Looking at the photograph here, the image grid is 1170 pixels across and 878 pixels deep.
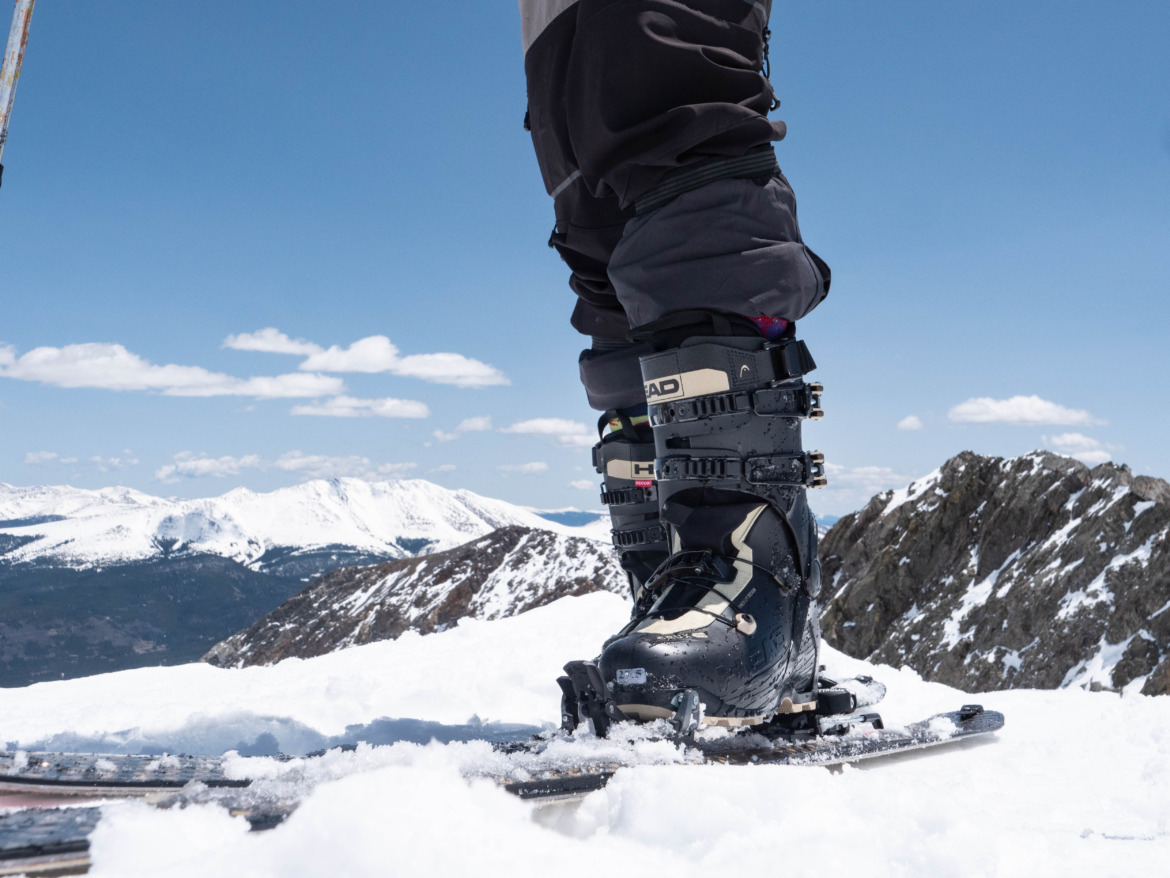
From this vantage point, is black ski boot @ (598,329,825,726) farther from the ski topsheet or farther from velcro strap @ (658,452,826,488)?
the ski topsheet

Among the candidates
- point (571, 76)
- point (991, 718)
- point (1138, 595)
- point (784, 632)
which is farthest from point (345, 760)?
point (1138, 595)

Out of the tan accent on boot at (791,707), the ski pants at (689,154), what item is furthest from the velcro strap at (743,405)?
the tan accent on boot at (791,707)

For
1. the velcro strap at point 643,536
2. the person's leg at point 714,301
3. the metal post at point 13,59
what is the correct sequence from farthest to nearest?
the velcro strap at point 643,536 < the metal post at point 13,59 < the person's leg at point 714,301

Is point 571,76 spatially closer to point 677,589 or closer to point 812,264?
point 812,264

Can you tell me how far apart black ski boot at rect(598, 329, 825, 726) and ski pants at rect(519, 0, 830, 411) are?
0.17m

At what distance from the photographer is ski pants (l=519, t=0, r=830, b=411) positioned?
231 centimetres

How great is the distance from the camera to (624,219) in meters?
3.28

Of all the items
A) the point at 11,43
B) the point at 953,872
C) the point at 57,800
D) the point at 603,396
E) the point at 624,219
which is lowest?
the point at 953,872

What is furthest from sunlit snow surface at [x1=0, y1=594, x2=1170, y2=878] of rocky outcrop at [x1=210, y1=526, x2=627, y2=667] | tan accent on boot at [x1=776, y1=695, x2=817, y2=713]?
rocky outcrop at [x1=210, y1=526, x2=627, y2=667]

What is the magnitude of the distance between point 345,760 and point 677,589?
1.11m

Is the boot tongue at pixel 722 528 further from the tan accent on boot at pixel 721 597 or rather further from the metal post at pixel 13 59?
the metal post at pixel 13 59

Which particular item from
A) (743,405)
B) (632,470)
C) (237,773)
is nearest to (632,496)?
(632,470)

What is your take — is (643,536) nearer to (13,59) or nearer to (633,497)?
(633,497)

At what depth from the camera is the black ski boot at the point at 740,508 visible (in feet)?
7.27
